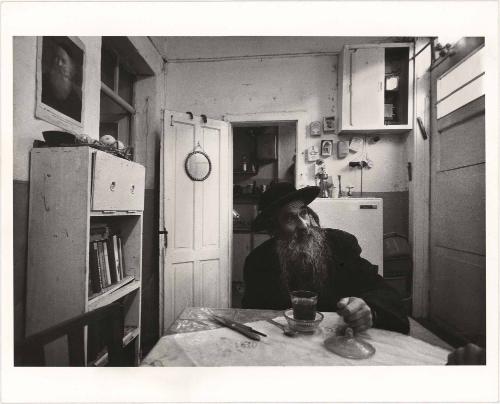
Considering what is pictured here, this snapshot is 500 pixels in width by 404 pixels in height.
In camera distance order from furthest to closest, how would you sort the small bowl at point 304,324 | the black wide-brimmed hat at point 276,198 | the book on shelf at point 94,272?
the black wide-brimmed hat at point 276,198
the book on shelf at point 94,272
the small bowl at point 304,324

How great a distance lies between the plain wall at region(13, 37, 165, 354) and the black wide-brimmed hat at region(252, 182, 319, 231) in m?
1.15

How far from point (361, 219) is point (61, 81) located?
8.24 feet

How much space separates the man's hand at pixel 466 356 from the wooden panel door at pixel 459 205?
0.23 metres

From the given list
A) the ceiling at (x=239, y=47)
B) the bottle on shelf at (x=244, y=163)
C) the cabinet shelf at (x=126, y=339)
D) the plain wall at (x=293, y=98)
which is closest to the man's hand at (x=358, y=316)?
the cabinet shelf at (x=126, y=339)

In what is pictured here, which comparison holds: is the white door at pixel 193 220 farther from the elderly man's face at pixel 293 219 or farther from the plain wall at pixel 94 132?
the elderly man's face at pixel 293 219

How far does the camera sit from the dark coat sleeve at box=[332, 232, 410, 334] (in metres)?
0.99

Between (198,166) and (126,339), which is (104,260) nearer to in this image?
(126,339)

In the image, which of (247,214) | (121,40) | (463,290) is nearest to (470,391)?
(463,290)

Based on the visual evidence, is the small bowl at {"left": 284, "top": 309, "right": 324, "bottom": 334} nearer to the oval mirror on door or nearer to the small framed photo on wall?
the oval mirror on door

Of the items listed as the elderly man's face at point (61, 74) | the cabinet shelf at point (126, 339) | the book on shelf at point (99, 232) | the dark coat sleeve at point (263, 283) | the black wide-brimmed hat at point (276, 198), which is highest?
the elderly man's face at point (61, 74)

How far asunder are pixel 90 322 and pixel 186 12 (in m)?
1.23

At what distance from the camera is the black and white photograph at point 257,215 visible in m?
0.93

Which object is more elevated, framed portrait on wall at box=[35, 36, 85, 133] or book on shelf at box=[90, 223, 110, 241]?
framed portrait on wall at box=[35, 36, 85, 133]

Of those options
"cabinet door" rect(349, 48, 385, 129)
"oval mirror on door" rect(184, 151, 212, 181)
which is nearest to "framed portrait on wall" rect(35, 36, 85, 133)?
"oval mirror on door" rect(184, 151, 212, 181)
